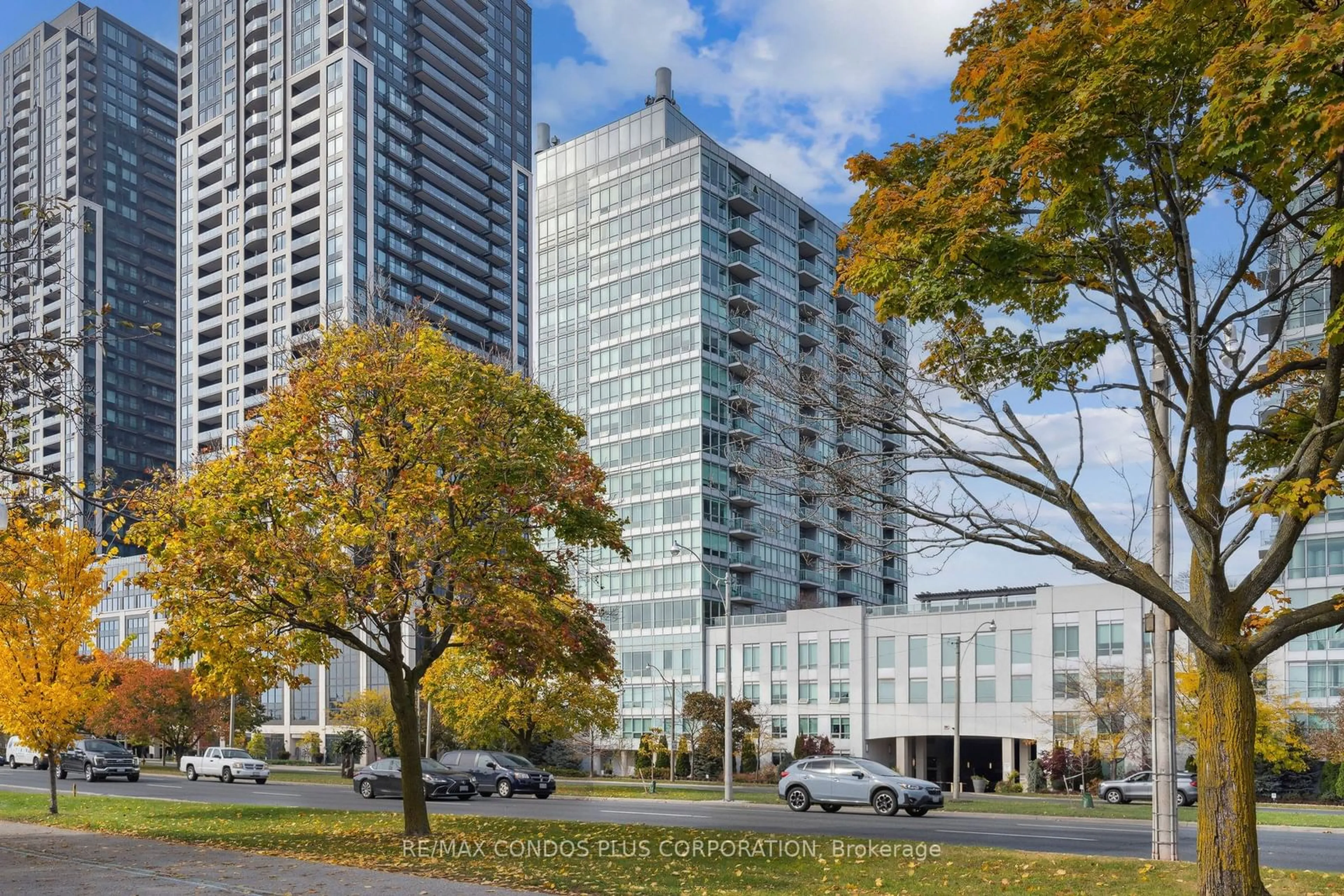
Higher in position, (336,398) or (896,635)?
(336,398)

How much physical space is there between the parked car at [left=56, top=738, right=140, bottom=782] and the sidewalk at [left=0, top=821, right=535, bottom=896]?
3353 cm

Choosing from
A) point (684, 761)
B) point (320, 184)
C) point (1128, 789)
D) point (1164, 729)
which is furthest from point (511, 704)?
point (320, 184)

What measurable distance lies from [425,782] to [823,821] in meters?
14.5

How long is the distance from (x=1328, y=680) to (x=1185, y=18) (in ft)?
215

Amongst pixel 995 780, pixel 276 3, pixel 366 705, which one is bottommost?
pixel 995 780

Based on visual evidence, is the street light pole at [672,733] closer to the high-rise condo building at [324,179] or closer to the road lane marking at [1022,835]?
the road lane marking at [1022,835]

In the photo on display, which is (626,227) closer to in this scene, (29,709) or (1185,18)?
(29,709)

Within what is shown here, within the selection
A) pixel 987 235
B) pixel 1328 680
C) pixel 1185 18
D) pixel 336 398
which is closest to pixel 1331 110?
pixel 1185 18

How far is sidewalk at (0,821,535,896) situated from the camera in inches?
553

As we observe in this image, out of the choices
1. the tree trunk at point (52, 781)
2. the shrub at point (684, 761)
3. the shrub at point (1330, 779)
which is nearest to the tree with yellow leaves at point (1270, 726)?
the shrub at point (1330, 779)

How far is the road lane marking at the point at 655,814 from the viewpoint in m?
30.1

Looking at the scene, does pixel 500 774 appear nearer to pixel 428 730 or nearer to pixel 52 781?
pixel 428 730

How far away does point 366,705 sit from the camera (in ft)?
229

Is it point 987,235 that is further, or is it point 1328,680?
point 1328,680
